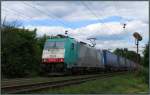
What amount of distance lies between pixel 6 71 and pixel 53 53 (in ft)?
13.0

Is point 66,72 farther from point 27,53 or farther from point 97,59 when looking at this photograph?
point 97,59

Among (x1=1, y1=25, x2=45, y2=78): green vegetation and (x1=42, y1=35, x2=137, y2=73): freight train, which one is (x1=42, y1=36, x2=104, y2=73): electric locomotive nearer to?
(x1=42, y1=35, x2=137, y2=73): freight train

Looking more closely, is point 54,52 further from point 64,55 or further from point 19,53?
point 19,53

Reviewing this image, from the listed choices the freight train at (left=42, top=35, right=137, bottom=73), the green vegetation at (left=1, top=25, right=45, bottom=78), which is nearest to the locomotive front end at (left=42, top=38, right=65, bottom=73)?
the freight train at (left=42, top=35, right=137, bottom=73)

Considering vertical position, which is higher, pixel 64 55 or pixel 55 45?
pixel 55 45

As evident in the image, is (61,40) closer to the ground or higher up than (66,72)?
higher up

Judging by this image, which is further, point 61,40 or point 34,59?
point 34,59

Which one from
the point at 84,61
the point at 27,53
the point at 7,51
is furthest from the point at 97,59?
the point at 7,51

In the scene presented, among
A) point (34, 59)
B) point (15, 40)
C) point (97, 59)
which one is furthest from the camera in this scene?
point (97, 59)

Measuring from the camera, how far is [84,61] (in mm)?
36531

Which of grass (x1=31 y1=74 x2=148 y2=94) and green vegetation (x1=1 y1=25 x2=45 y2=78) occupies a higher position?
green vegetation (x1=1 y1=25 x2=45 y2=78)

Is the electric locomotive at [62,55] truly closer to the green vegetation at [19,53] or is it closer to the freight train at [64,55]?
the freight train at [64,55]

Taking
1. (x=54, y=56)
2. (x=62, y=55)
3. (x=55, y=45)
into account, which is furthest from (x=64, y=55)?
(x=55, y=45)

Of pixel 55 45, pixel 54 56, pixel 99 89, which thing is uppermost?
pixel 55 45
